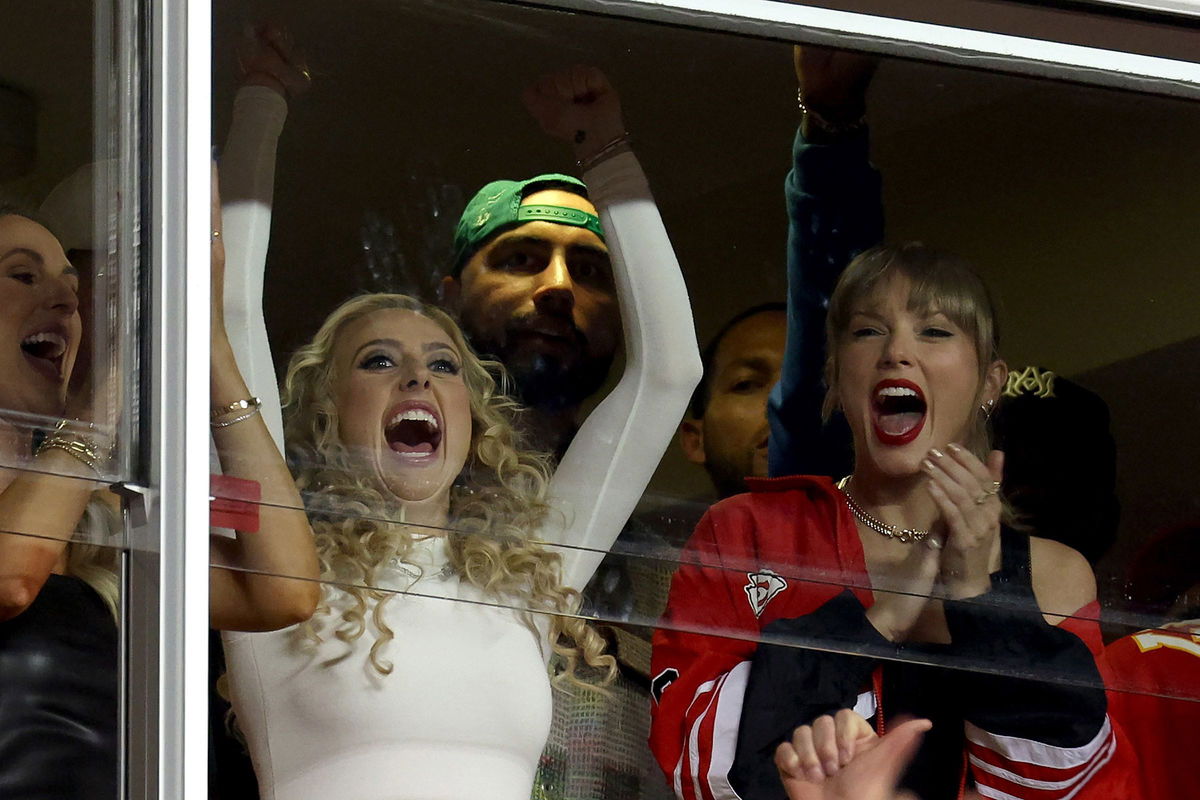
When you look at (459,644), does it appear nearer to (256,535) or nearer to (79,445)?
(256,535)

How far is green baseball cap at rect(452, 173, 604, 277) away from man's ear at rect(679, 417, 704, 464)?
0.19m

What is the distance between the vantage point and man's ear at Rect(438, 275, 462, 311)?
4.69ft

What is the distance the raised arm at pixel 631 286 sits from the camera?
1.48 metres

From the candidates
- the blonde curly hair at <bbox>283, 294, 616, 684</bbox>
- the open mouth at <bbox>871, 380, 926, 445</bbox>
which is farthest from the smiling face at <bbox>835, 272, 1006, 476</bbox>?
the blonde curly hair at <bbox>283, 294, 616, 684</bbox>

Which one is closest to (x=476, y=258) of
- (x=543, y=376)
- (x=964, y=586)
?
(x=543, y=376)

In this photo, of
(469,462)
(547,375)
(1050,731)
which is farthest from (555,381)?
(1050,731)

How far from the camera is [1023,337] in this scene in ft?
5.36

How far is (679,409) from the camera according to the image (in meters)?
1.53

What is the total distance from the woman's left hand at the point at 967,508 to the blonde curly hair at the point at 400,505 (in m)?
0.35

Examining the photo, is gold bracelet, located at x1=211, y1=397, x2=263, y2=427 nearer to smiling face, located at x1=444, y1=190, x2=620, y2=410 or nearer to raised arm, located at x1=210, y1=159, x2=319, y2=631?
raised arm, located at x1=210, y1=159, x2=319, y2=631

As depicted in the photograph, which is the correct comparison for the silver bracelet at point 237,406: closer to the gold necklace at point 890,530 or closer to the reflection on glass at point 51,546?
the reflection on glass at point 51,546

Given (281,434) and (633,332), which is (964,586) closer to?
(633,332)

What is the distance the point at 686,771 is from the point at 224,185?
681 millimetres

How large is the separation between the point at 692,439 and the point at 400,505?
12.1 inches
